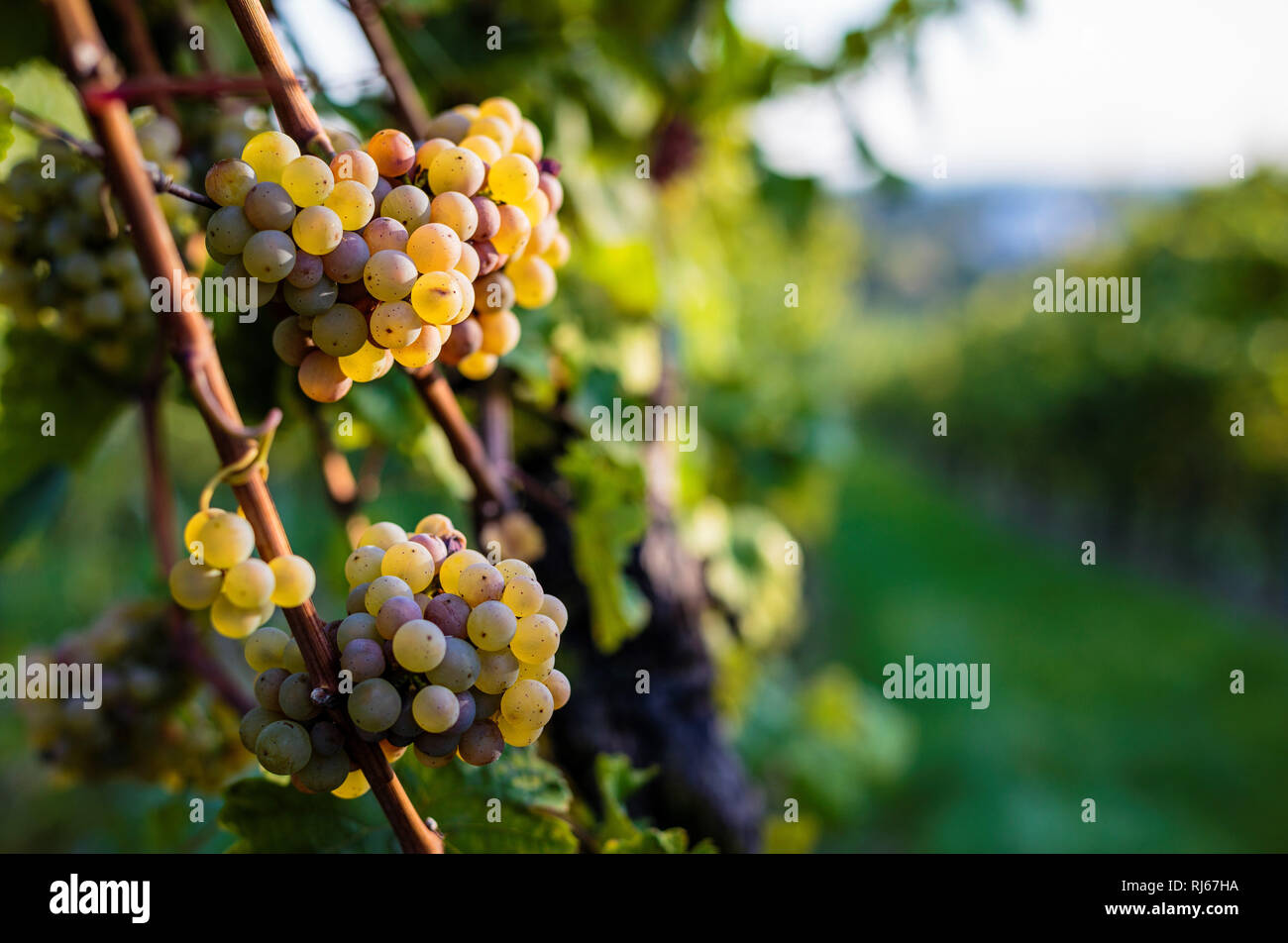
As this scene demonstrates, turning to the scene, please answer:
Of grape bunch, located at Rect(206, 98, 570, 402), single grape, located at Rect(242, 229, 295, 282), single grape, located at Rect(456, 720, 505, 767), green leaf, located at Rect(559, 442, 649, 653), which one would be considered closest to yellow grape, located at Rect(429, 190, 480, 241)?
grape bunch, located at Rect(206, 98, 570, 402)

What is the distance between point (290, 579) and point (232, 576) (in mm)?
34

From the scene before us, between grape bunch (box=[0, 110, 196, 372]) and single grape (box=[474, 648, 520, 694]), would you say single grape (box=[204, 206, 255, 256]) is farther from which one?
grape bunch (box=[0, 110, 196, 372])

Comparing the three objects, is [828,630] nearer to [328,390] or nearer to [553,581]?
[553,581]

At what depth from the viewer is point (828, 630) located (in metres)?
9.64

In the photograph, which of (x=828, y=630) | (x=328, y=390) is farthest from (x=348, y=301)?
(x=828, y=630)

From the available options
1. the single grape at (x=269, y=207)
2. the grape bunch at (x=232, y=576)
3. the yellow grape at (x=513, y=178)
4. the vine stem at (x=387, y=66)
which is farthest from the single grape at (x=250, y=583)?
the vine stem at (x=387, y=66)

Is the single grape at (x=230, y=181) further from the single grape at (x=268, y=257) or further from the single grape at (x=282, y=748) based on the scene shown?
the single grape at (x=282, y=748)

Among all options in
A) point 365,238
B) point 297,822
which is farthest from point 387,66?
point 297,822

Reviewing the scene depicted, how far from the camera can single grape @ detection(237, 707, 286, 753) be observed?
0.61 meters

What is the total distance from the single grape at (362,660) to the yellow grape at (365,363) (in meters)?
0.17

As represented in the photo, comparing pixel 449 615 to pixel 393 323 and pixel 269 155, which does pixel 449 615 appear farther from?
pixel 269 155

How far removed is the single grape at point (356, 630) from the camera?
0.61 m

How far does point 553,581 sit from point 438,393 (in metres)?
0.82

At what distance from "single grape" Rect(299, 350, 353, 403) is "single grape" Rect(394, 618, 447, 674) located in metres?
0.16
